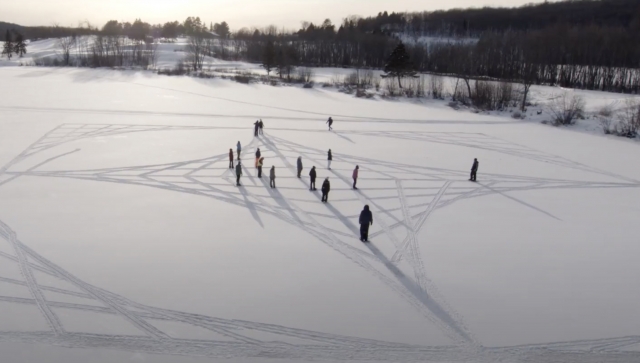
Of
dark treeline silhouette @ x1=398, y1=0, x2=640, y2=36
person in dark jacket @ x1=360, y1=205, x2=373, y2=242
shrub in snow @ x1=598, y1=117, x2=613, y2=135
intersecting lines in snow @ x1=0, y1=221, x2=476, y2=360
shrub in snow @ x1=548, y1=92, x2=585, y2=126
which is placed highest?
dark treeline silhouette @ x1=398, y1=0, x2=640, y2=36

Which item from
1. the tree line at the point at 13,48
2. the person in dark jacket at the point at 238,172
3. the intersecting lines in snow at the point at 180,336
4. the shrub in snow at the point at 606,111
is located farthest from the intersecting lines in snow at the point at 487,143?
Result: the tree line at the point at 13,48

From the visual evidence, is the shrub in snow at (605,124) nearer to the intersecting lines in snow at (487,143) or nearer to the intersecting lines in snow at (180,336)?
the intersecting lines in snow at (487,143)

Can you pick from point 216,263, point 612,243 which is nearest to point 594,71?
point 612,243

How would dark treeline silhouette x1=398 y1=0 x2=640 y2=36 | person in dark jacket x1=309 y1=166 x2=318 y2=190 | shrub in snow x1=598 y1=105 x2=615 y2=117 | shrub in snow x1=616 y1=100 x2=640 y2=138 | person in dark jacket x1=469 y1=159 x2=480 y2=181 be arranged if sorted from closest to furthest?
person in dark jacket x1=309 y1=166 x2=318 y2=190 → person in dark jacket x1=469 y1=159 x2=480 y2=181 → shrub in snow x1=616 y1=100 x2=640 y2=138 → shrub in snow x1=598 y1=105 x2=615 y2=117 → dark treeline silhouette x1=398 y1=0 x2=640 y2=36

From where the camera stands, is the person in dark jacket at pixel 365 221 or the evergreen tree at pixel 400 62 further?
the evergreen tree at pixel 400 62

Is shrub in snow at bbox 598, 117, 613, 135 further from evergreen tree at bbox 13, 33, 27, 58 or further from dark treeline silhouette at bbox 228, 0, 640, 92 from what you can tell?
evergreen tree at bbox 13, 33, 27, 58

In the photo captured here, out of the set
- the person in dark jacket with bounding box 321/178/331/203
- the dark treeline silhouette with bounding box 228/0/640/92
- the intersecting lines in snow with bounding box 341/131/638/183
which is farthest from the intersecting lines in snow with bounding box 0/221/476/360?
the dark treeline silhouette with bounding box 228/0/640/92

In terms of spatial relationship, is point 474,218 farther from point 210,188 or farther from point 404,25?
point 404,25
